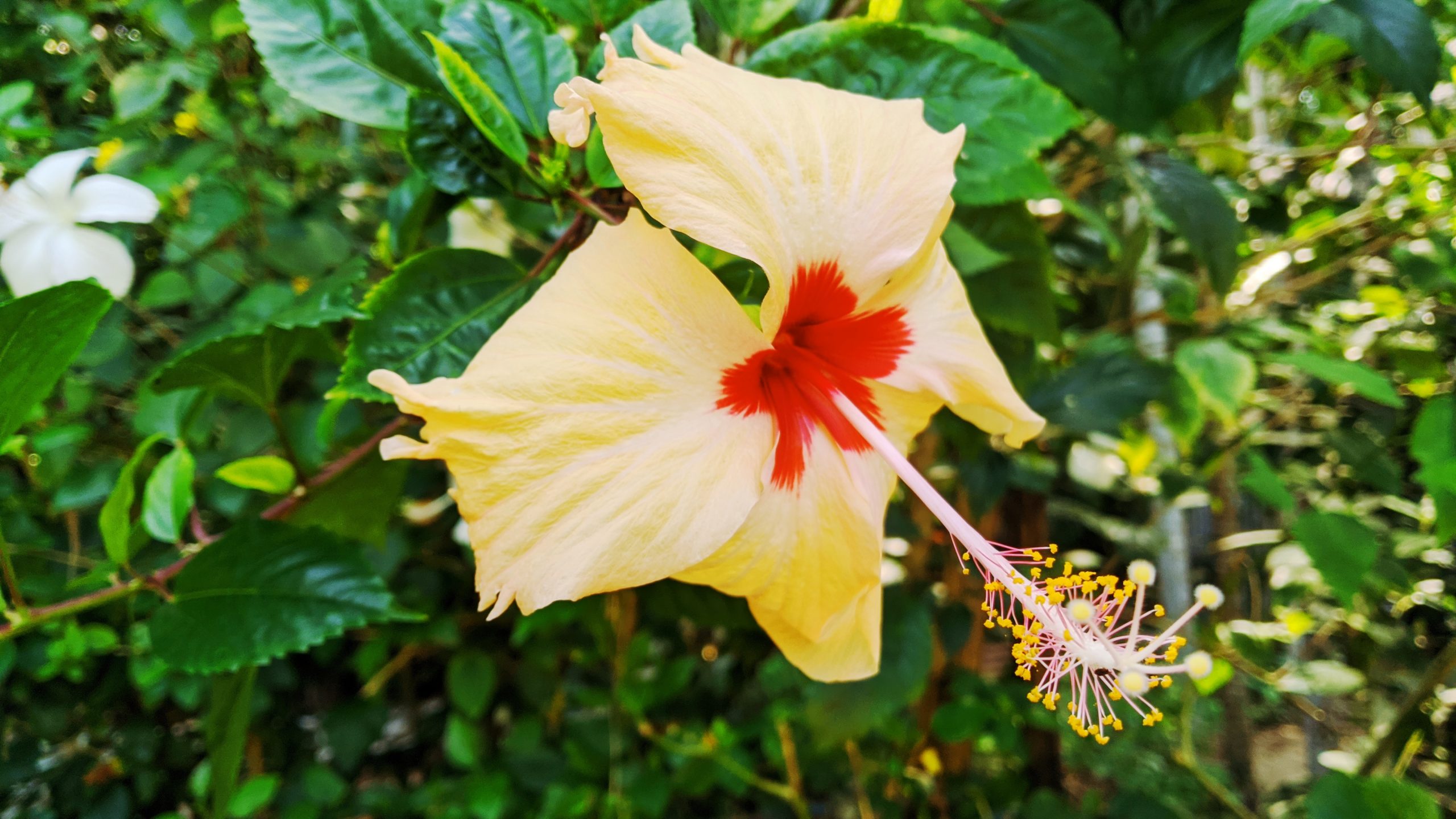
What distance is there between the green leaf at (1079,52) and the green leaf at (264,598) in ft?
2.29

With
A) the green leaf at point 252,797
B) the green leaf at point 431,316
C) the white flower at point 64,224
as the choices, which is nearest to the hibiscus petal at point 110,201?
the white flower at point 64,224

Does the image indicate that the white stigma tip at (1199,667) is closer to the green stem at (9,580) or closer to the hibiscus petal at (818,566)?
the hibiscus petal at (818,566)

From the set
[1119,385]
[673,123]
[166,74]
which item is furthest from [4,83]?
[1119,385]

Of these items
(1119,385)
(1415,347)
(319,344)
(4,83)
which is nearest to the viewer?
(319,344)

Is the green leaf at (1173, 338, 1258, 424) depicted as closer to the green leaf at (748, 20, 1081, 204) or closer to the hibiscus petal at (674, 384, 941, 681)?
the green leaf at (748, 20, 1081, 204)

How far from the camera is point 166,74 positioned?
0.80 m

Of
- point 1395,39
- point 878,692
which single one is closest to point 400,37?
point 1395,39

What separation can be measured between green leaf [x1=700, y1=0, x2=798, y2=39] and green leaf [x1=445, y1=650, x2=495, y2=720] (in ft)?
3.00

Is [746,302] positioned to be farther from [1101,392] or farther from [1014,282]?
[1101,392]

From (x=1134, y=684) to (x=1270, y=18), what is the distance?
1.55 ft

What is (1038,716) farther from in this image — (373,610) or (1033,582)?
(373,610)

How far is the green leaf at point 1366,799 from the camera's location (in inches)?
28.5

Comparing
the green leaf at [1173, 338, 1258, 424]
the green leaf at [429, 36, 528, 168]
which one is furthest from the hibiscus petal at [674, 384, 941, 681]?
the green leaf at [1173, 338, 1258, 424]

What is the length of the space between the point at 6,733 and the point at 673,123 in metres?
1.18
